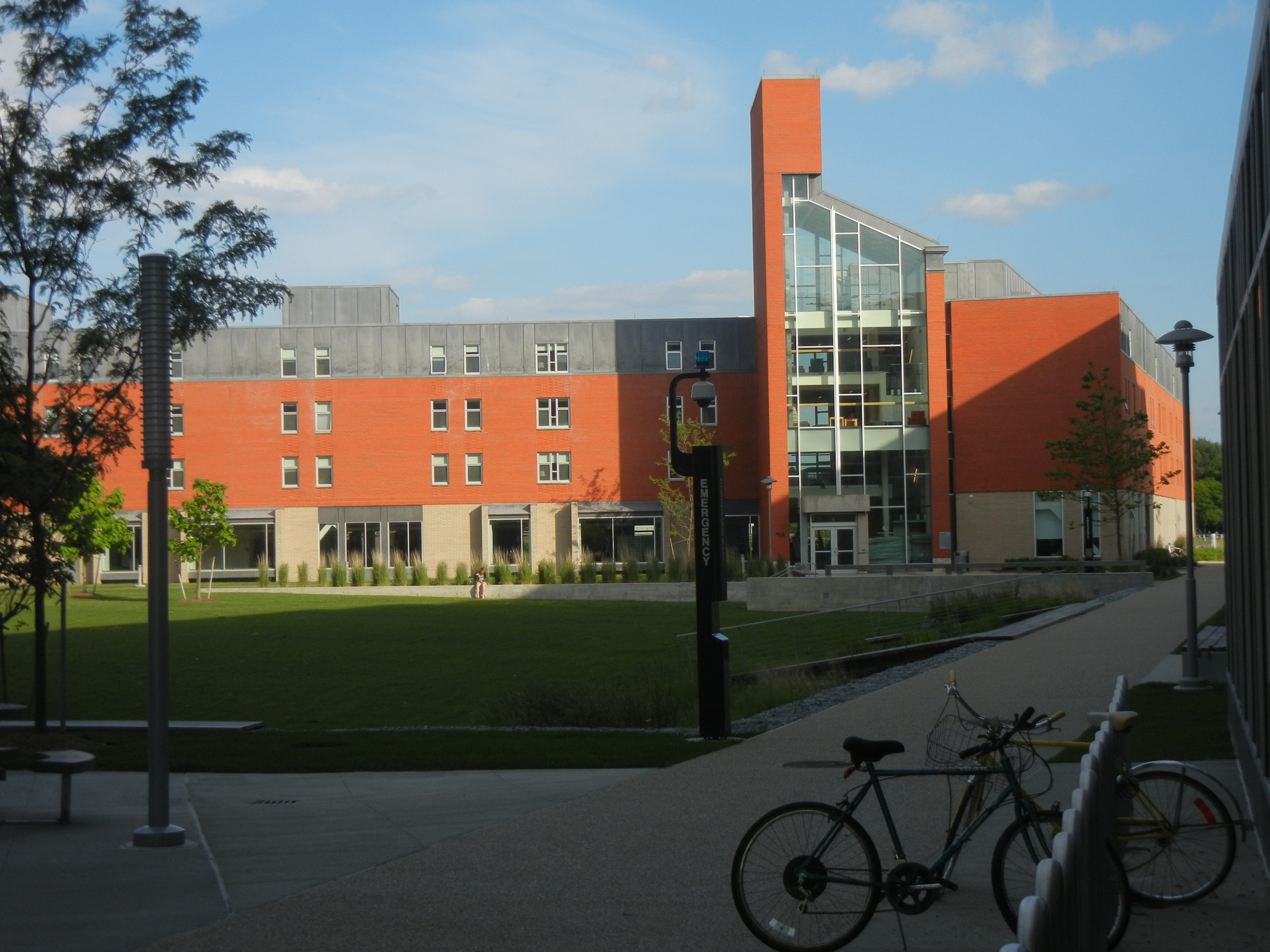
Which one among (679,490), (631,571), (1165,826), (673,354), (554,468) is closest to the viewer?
(1165,826)

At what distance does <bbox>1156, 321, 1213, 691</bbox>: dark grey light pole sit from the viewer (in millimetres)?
15711

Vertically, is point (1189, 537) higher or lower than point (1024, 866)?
higher

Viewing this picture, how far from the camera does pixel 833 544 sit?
5506 cm

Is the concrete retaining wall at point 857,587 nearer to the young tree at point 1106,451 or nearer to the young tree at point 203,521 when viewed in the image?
the young tree at point 1106,451

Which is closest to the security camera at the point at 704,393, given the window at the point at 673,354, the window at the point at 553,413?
the window at the point at 553,413

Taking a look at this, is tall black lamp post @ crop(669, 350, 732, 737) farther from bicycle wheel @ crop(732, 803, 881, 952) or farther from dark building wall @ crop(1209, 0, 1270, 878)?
bicycle wheel @ crop(732, 803, 881, 952)

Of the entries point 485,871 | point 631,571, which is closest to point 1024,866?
point 485,871

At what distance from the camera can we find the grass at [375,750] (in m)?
12.1

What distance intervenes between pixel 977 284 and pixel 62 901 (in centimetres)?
7563

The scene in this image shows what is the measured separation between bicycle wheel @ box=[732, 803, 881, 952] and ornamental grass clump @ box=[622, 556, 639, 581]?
4060 centimetres

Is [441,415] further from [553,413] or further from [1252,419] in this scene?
[1252,419]

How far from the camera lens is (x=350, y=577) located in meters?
54.1

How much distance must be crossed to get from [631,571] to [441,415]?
21244mm

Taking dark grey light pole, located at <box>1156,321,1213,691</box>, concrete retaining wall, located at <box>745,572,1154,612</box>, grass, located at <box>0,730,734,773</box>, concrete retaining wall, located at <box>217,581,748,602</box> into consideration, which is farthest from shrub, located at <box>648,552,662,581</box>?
grass, located at <box>0,730,734,773</box>
